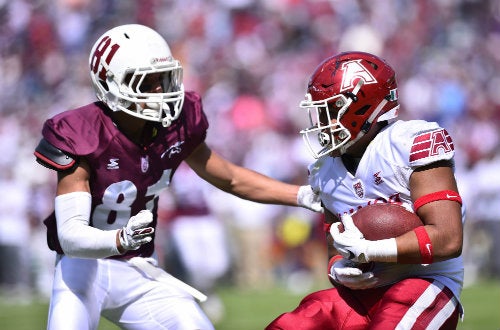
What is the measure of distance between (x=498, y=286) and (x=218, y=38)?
5.49m

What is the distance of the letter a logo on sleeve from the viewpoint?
3.47m

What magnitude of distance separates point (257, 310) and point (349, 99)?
5.15 metres

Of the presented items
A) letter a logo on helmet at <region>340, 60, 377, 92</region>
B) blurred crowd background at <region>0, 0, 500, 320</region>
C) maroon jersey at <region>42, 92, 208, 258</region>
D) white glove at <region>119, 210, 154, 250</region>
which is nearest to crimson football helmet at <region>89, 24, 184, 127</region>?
maroon jersey at <region>42, 92, 208, 258</region>

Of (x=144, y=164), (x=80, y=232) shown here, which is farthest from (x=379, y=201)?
(x=80, y=232)

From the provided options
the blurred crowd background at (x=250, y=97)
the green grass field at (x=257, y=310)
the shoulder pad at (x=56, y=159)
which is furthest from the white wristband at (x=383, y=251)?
the blurred crowd background at (x=250, y=97)

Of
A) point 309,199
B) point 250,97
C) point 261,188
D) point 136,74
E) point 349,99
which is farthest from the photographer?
point 250,97

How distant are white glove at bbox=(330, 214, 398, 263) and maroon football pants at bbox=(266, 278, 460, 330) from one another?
0.76 ft

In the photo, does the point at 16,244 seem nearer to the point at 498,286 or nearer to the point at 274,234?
the point at 274,234

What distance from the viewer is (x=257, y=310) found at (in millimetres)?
8594

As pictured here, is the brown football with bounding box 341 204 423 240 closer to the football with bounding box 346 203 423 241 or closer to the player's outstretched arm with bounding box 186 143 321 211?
the football with bounding box 346 203 423 241

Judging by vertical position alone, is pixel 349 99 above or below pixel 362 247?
above

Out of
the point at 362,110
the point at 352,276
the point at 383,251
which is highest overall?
the point at 362,110

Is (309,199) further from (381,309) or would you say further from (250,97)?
(250,97)

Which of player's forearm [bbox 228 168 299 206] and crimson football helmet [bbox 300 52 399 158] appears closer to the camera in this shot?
crimson football helmet [bbox 300 52 399 158]
